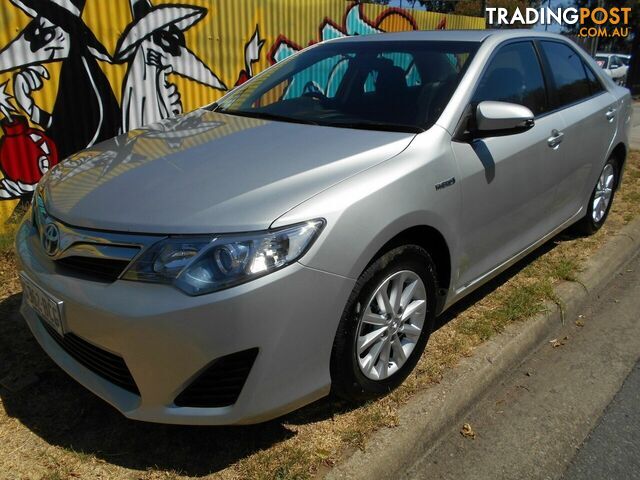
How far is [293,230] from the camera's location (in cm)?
186

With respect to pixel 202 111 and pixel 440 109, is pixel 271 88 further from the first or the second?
pixel 440 109

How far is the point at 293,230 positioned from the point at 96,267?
2.40ft

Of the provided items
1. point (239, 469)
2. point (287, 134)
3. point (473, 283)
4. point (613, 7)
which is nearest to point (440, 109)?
point (287, 134)

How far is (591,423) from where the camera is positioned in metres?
2.48

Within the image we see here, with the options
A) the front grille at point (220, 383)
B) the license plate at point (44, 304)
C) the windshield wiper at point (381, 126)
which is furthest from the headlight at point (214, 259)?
the windshield wiper at point (381, 126)

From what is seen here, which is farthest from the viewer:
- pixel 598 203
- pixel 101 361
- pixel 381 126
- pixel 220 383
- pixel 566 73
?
pixel 598 203

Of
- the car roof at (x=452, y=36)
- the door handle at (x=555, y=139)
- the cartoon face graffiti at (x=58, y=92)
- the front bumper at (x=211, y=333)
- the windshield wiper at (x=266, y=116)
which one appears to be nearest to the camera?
the front bumper at (x=211, y=333)

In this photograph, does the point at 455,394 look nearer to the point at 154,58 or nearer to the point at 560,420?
the point at 560,420

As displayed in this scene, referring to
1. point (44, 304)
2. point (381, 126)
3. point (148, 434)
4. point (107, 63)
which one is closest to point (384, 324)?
point (381, 126)

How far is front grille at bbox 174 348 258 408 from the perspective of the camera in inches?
72.1

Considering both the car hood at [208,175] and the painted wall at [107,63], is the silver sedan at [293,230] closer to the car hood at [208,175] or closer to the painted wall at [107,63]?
the car hood at [208,175]

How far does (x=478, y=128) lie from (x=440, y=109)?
20 centimetres

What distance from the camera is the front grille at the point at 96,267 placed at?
1899 mm

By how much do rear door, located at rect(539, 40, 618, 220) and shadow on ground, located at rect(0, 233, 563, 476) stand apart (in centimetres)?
227
